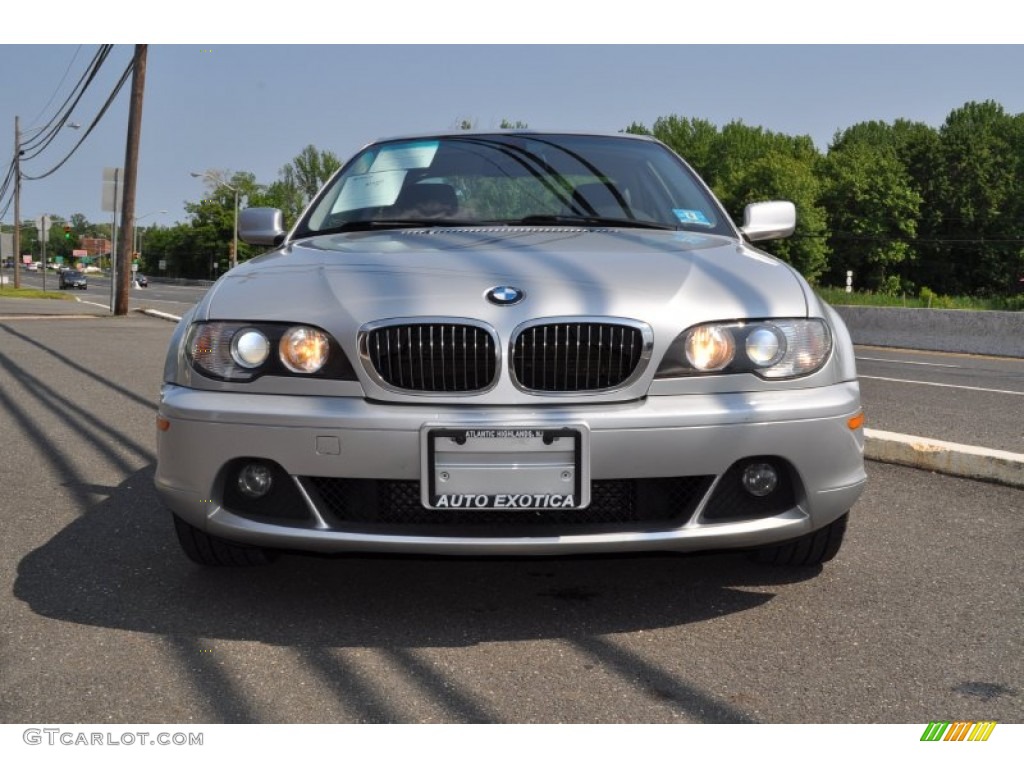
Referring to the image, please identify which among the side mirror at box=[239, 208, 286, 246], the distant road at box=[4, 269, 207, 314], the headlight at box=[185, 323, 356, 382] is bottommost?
the distant road at box=[4, 269, 207, 314]

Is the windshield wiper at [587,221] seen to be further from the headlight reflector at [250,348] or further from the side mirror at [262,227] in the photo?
the headlight reflector at [250,348]

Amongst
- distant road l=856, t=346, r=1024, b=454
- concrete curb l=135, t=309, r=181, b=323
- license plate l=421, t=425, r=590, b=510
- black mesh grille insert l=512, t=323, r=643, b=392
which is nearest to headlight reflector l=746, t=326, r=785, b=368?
black mesh grille insert l=512, t=323, r=643, b=392

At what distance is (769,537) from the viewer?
2947 millimetres

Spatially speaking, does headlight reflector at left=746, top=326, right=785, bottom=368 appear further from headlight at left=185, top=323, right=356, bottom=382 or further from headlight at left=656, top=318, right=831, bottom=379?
headlight at left=185, top=323, right=356, bottom=382

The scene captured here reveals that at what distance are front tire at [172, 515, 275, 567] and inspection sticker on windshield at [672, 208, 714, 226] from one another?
2.01 metres

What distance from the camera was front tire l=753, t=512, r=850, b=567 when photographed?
3295mm

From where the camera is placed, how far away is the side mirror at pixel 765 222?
175 inches

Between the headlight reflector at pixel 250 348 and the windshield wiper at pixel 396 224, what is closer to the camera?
the headlight reflector at pixel 250 348

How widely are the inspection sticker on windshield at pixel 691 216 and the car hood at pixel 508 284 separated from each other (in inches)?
23.2

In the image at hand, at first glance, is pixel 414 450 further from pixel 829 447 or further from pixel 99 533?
pixel 99 533

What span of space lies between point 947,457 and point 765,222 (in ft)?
5.04

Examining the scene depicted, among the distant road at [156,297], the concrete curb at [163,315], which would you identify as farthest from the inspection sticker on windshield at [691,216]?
the concrete curb at [163,315]

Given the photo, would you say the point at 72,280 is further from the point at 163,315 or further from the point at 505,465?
the point at 505,465
